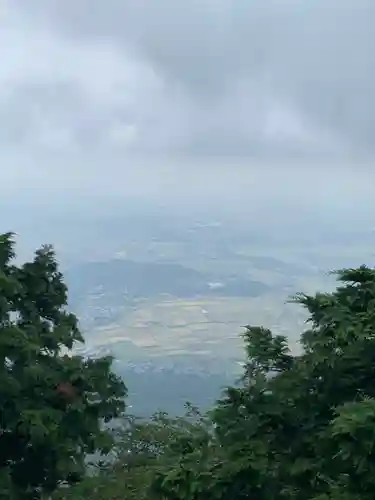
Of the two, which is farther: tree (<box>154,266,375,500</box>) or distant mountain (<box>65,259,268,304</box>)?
distant mountain (<box>65,259,268,304</box>)

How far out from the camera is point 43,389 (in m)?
9.55

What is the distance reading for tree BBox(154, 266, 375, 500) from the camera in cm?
766

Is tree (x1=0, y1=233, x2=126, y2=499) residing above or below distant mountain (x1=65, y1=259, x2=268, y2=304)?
below

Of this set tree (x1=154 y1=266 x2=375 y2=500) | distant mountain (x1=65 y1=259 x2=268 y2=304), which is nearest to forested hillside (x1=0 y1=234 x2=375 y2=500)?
tree (x1=154 y1=266 x2=375 y2=500)

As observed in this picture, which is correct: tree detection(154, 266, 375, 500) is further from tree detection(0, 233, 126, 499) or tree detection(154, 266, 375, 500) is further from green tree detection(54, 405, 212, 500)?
tree detection(0, 233, 126, 499)

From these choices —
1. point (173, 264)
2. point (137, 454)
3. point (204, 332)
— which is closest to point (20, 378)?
point (137, 454)

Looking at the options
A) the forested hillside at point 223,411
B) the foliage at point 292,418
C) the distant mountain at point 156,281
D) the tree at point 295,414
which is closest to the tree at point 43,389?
the forested hillside at point 223,411

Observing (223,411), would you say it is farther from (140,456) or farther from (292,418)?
(140,456)

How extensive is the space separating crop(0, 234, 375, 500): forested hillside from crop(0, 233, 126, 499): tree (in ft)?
0.05

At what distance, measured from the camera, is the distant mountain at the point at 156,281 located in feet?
155

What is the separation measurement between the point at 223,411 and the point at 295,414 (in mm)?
752

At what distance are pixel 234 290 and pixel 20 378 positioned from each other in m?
40.6

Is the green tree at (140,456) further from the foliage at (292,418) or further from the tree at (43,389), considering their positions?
the tree at (43,389)

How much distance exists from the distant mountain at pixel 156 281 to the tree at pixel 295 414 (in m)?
35.7
